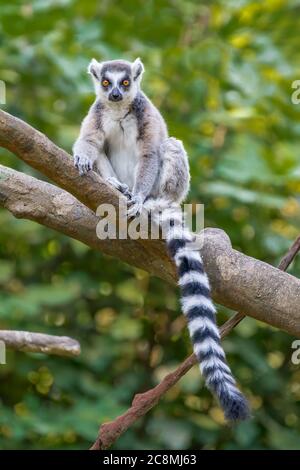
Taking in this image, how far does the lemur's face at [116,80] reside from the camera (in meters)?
3.92

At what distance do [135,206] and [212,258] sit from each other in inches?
14.9

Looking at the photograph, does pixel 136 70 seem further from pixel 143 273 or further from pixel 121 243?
pixel 143 273

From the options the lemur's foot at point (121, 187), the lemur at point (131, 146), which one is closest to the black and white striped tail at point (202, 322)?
the lemur at point (131, 146)

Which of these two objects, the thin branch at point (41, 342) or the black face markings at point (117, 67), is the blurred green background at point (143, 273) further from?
the thin branch at point (41, 342)

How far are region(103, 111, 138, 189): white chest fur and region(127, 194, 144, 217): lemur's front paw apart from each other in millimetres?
318

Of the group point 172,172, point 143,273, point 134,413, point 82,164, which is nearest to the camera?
point 134,413

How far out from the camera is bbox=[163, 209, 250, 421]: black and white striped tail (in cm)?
261

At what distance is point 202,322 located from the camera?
2893 mm

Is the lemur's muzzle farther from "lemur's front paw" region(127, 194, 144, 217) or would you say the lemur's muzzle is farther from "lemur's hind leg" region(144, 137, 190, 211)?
"lemur's front paw" region(127, 194, 144, 217)

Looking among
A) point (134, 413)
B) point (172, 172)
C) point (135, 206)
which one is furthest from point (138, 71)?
point (134, 413)

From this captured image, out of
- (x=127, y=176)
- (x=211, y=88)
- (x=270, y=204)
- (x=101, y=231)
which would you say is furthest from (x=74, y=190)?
(x=211, y=88)

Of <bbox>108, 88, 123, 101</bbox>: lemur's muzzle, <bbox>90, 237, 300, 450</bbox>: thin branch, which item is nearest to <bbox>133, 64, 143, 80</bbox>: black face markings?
<bbox>108, 88, 123, 101</bbox>: lemur's muzzle

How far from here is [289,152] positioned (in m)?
4.98

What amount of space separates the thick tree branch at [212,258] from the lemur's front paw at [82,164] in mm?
240
